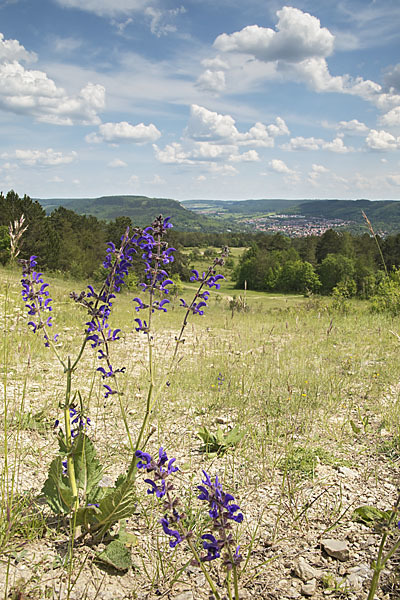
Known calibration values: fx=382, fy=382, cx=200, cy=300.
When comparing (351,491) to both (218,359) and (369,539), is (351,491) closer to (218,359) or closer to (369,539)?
(369,539)

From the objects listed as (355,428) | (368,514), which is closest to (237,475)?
(368,514)

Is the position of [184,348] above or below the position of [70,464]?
below

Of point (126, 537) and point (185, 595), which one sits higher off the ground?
point (126, 537)

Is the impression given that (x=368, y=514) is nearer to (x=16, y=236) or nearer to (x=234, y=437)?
(x=234, y=437)

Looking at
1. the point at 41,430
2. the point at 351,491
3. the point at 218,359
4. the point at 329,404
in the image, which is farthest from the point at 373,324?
the point at 41,430

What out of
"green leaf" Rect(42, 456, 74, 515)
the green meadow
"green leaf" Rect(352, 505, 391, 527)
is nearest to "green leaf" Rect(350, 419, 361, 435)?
the green meadow

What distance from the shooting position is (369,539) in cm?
273

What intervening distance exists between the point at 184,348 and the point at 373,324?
19.4 feet

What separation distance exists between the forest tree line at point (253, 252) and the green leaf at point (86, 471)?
27805mm

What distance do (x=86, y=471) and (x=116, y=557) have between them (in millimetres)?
609

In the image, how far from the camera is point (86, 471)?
2811 millimetres

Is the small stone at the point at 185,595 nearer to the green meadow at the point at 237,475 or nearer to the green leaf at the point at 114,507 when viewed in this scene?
the green meadow at the point at 237,475

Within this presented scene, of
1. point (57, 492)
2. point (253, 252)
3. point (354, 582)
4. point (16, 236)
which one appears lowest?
point (354, 582)

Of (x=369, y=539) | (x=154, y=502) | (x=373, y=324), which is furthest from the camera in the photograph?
(x=373, y=324)
